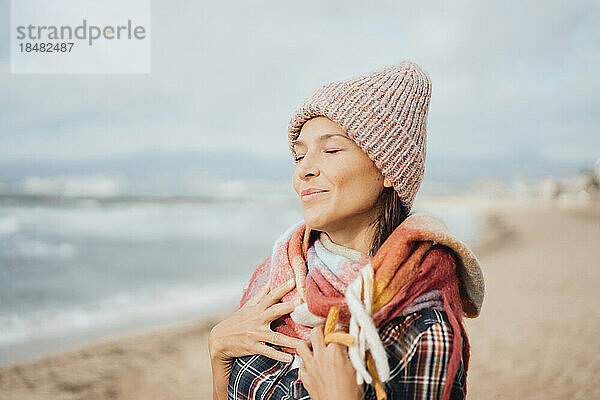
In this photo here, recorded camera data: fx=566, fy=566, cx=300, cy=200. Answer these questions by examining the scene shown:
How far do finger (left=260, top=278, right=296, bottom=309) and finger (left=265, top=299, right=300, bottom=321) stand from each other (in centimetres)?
2

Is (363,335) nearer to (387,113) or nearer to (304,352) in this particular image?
(304,352)

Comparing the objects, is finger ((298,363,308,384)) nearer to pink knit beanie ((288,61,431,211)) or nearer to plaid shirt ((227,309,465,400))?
plaid shirt ((227,309,465,400))

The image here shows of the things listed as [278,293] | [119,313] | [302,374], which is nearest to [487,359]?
[119,313]

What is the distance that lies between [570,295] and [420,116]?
23.5 ft

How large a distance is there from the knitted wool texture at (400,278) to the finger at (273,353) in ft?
0.07

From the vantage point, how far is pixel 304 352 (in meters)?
1.24

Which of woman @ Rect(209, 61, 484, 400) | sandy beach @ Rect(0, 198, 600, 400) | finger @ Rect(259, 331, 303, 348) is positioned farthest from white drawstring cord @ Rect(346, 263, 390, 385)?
sandy beach @ Rect(0, 198, 600, 400)

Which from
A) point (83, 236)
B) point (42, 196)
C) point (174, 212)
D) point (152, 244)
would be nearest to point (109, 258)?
point (152, 244)

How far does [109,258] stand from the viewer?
433 inches

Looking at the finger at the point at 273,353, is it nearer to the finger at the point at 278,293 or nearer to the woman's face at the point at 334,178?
the finger at the point at 278,293

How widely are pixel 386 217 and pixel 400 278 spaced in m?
0.25

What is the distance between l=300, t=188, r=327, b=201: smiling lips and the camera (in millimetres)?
1331

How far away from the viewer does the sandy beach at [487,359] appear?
4.76 meters

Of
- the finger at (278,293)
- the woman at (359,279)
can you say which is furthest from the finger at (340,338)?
the finger at (278,293)
